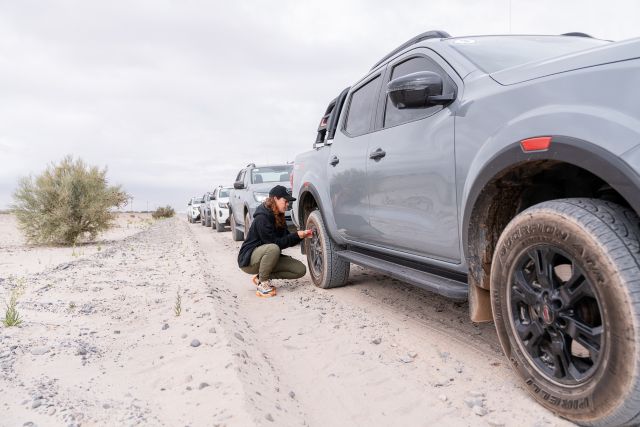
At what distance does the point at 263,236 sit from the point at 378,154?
7.90 ft

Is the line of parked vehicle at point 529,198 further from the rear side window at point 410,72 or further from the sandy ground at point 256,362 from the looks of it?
the sandy ground at point 256,362

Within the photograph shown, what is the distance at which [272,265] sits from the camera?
5.29m

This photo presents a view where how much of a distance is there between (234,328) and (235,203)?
7.98m

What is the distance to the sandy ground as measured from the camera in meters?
2.22

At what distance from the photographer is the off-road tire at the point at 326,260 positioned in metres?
4.96

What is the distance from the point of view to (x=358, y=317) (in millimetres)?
4004

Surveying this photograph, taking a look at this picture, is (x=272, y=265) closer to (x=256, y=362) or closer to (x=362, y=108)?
(x=362, y=108)

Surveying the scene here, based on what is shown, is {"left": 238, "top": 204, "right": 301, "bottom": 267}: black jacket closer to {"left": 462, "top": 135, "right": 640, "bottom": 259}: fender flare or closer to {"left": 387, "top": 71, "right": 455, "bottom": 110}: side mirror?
{"left": 387, "top": 71, "right": 455, "bottom": 110}: side mirror

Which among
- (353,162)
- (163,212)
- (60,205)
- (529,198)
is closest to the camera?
(529,198)

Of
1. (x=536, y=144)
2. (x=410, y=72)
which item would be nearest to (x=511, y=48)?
(x=410, y=72)

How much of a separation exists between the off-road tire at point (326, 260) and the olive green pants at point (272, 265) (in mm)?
412

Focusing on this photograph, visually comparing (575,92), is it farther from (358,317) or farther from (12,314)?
(12,314)

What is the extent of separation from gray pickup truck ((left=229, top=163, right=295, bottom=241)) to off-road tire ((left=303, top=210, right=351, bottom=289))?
4063mm

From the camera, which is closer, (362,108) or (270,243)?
(362,108)
